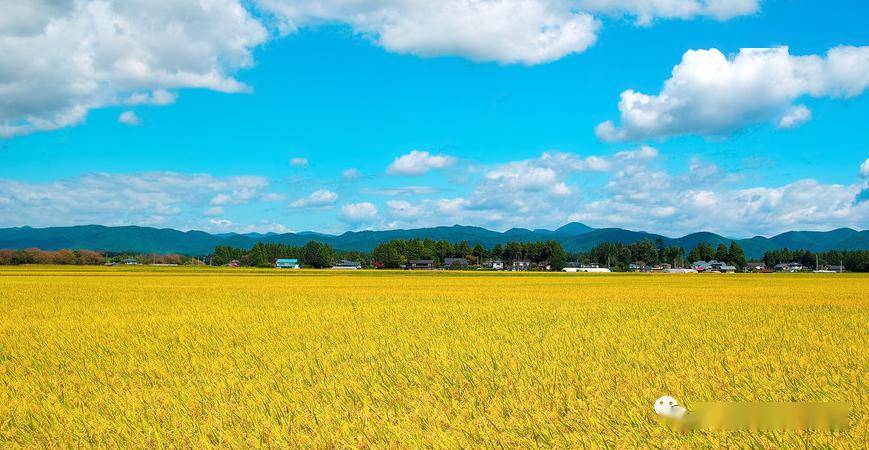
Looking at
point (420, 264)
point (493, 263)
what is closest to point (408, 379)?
point (420, 264)

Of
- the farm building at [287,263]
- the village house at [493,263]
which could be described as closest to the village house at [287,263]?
the farm building at [287,263]

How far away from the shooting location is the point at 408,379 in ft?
26.9

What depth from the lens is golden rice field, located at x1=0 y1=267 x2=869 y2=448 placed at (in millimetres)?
5691

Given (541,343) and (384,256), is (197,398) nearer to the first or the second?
(541,343)

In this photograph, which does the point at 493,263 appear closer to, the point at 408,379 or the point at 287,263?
the point at 287,263

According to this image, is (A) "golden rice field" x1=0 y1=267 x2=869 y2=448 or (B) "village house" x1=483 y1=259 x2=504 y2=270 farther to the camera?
(B) "village house" x1=483 y1=259 x2=504 y2=270

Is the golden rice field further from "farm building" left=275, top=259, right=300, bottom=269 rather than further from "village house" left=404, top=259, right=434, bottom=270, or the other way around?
"farm building" left=275, top=259, right=300, bottom=269

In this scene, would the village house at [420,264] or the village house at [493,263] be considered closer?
the village house at [420,264]

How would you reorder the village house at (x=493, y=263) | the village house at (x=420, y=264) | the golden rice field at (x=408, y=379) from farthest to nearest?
1. the village house at (x=493, y=263)
2. the village house at (x=420, y=264)
3. the golden rice field at (x=408, y=379)

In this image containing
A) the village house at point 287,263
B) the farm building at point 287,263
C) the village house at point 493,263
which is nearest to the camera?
the village house at point 287,263

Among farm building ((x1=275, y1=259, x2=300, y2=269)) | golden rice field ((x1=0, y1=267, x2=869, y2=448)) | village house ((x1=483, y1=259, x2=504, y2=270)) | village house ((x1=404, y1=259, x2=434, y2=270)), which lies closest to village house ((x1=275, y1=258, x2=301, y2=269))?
farm building ((x1=275, y1=259, x2=300, y2=269))

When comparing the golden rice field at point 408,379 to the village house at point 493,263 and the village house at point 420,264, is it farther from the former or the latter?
the village house at point 493,263

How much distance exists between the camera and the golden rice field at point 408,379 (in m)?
5.69

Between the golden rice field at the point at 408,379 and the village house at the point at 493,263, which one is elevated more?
the village house at the point at 493,263
